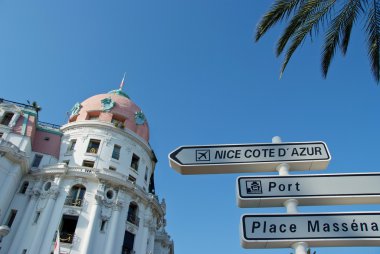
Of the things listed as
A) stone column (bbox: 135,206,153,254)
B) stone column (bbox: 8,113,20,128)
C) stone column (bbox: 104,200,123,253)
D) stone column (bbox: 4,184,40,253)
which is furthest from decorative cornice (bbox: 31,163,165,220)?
stone column (bbox: 8,113,20,128)

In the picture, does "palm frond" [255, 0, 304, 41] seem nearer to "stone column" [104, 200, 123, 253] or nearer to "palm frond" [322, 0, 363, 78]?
"palm frond" [322, 0, 363, 78]

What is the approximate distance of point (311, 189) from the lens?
424 cm

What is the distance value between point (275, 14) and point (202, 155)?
4.38 m

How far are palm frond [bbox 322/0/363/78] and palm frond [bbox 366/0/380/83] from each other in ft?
1.12

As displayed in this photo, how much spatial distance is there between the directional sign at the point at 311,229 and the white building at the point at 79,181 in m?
23.2

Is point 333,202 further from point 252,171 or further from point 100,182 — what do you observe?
point 100,182

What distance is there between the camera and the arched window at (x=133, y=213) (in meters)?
28.5

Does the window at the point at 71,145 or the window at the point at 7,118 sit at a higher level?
the window at the point at 7,118

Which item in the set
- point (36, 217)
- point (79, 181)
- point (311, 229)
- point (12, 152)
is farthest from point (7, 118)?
point (311, 229)

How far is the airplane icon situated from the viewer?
4787 mm

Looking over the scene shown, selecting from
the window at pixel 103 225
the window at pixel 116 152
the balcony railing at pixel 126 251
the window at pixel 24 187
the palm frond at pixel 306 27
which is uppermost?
the window at pixel 116 152

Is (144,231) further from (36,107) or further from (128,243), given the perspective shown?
(36,107)

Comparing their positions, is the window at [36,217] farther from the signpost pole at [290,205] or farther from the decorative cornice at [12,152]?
the signpost pole at [290,205]

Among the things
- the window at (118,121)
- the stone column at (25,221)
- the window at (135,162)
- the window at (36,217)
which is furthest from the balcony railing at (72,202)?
the window at (118,121)
